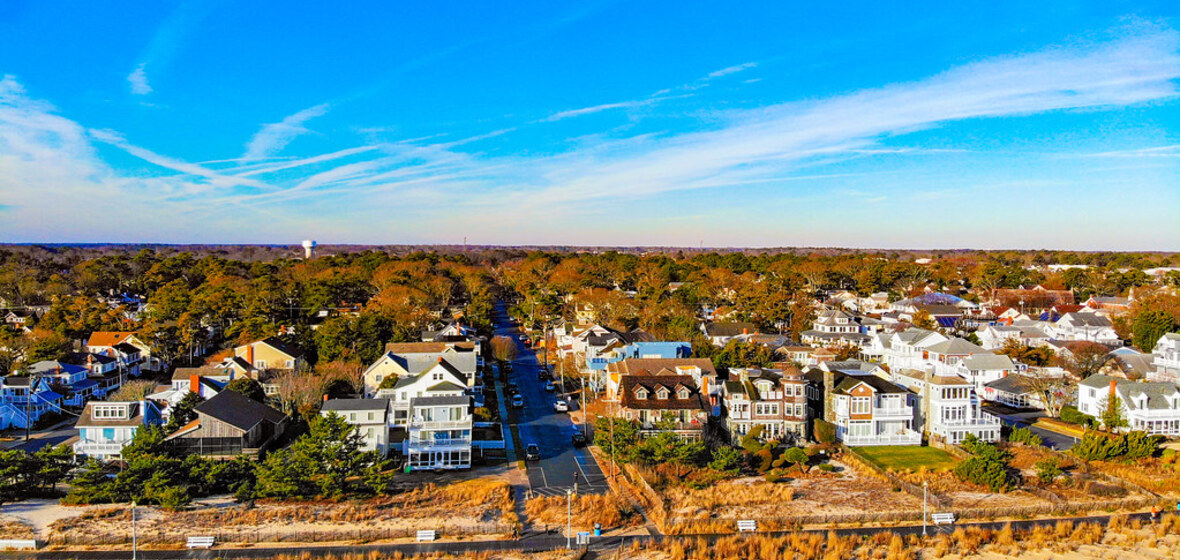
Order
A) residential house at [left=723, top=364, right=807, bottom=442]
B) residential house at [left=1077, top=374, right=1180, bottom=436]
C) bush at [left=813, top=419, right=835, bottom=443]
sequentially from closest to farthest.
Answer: bush at [left=813, top=419, right=835, bottom=443] → residential house at [left=723, top=364, right=807, bottom=442] → residential house at [left=1077, top=374, right=1180, bottom=436]

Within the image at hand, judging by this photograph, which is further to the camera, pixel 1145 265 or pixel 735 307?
pixel 1145 265

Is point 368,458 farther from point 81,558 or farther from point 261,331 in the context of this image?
point 261,331

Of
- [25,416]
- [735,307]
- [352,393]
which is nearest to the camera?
[25,416]

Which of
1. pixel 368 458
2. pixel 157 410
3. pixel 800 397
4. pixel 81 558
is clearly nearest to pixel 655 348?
pixel 800 397

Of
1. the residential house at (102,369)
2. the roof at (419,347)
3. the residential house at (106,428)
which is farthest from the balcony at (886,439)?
Result: the residential house at (102,369)

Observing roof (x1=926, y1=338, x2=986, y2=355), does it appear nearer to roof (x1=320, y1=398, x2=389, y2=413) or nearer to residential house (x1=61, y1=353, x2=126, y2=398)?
roof (x1=320, y1=398, x2=389, y2=413)

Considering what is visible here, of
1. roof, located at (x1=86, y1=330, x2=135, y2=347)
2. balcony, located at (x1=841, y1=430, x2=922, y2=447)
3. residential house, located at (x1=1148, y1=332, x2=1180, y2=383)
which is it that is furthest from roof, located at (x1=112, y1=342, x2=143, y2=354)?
residential house, located at (x1=1148, y1=332, x2=1180, y2=383)
